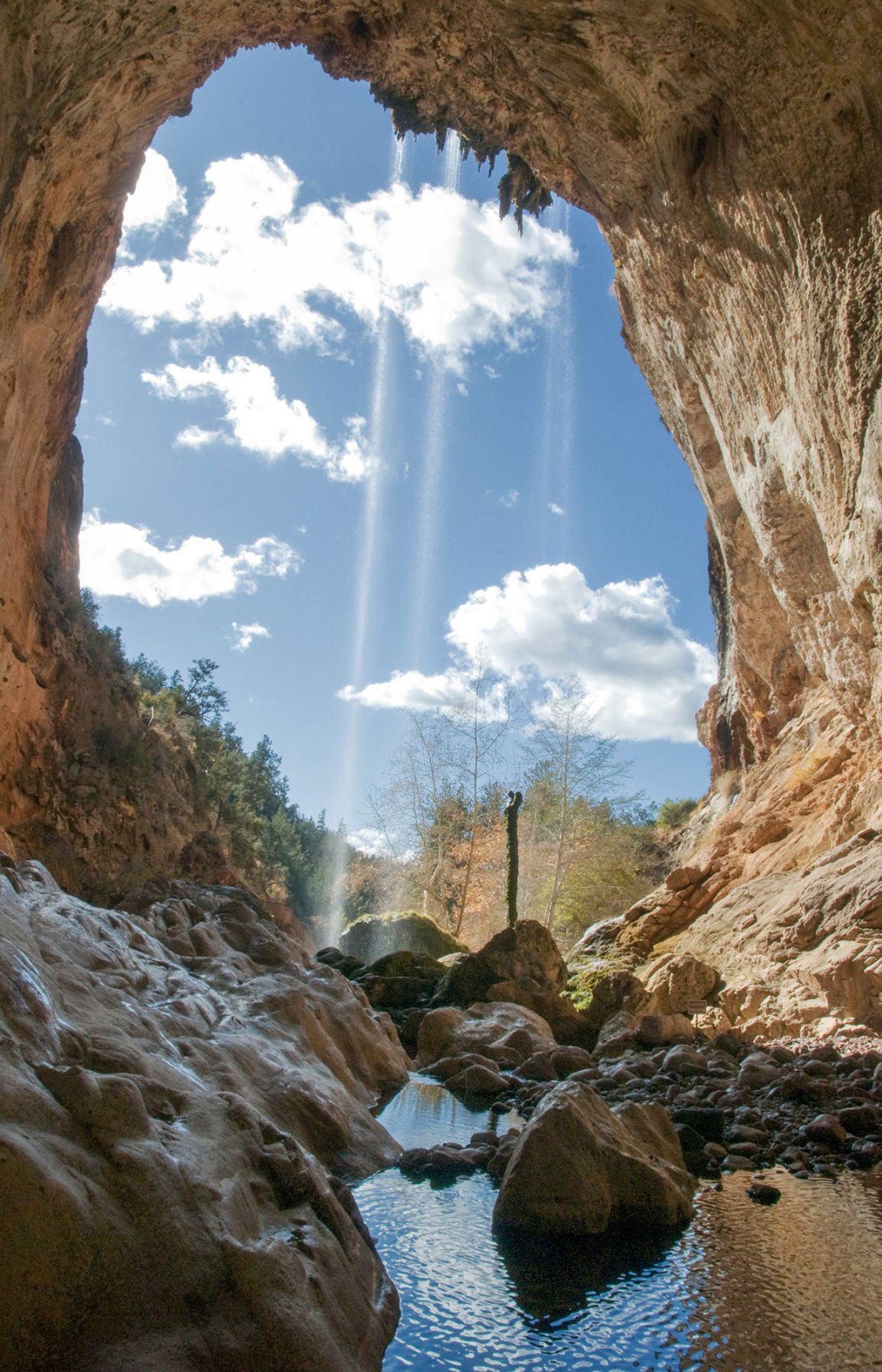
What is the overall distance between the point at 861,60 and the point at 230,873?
64.6 feet

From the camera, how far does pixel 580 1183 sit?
5.14 metres

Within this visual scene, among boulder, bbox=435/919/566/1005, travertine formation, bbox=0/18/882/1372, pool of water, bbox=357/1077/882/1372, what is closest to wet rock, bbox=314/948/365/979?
boulder, bbox=435/919/566/1005

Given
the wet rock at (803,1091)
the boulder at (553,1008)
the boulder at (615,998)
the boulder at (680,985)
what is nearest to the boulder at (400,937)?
the boulder at (553,1008)

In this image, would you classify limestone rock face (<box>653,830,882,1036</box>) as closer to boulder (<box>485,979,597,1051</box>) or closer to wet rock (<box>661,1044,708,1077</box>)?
wet rock (<box>661,1044,708,1077</box>)

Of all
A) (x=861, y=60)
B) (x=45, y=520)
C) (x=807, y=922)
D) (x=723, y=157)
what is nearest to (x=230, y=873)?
(x=45, y=520)

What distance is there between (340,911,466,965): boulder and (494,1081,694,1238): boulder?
57.8ft

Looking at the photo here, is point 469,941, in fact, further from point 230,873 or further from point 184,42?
point 184,42

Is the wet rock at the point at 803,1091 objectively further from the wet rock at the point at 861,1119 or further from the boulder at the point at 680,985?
the boulder at the point at 680,985

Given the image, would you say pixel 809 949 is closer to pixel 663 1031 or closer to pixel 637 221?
pixel 663 1031

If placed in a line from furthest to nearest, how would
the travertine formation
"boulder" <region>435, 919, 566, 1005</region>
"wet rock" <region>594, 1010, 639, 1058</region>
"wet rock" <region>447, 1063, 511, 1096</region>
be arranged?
"boulder" <region>435, 919, 566, 1005</region> → "wet rock" <region>594, 1010, 639, 1058</region> → "wet rock" <region>447, 1063, 511, 1096</region> → the travertine formation

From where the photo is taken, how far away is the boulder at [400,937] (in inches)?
934

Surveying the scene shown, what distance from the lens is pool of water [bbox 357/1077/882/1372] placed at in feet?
12.1

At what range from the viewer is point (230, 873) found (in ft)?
70.2

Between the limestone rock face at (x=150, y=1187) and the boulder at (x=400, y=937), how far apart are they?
60.1ft
